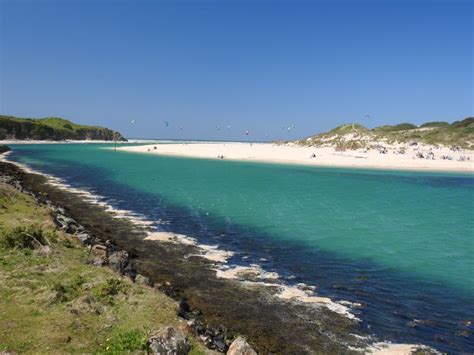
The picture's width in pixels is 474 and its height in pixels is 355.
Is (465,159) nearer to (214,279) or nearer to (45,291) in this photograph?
(214,279)

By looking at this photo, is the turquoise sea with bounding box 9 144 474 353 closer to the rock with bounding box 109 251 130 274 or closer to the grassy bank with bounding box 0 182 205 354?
the rock with bounding box 109 251 130 274

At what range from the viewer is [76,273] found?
50.0ft

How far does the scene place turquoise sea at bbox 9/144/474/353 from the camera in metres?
15.8

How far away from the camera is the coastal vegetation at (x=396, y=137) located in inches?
4530

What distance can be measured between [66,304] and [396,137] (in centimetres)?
12630

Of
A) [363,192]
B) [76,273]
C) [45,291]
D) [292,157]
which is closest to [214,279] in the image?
[76,273]

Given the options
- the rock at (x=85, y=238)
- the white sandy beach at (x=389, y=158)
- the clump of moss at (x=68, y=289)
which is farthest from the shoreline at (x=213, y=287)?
the white sandy beach at (x=389, y=158)

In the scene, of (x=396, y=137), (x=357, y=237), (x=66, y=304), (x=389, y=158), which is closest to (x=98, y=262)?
(x=66, y=304)

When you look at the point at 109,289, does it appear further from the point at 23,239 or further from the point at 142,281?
the point at 23,239

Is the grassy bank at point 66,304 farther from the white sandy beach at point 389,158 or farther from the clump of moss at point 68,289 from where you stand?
the white sandy beach at point 389,158

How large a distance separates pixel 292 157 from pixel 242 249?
96283mm

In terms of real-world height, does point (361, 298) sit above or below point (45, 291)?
below

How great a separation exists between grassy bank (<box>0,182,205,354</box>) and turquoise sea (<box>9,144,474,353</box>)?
7897mm

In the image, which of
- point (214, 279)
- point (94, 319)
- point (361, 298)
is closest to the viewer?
point (94, 319)
